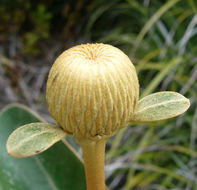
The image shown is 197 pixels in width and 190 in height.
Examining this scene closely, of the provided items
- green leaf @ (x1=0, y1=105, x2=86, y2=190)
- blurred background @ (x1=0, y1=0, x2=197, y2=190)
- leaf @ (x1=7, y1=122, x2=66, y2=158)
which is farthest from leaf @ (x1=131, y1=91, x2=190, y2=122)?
blurred background @ (x1=0, y1=0, x2=197, y2=190)

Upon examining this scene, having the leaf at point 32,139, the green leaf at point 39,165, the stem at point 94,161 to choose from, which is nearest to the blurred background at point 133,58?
the green leaf at point 39,165

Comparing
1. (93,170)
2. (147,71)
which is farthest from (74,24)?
(93,170)

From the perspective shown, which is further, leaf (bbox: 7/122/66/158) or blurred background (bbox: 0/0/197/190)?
blurred background (bbox: 0/0/197/190)

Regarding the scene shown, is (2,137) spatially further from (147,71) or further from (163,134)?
(147,71)

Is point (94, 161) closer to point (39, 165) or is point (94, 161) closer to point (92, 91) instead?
point (92, 91)

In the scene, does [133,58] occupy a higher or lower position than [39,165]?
lower

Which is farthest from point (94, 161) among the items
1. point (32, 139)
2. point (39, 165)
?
point (39, 165)

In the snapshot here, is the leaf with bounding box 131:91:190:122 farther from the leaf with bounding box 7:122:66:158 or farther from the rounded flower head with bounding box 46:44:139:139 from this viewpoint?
the leaf with bounding box 7:122:66:158
